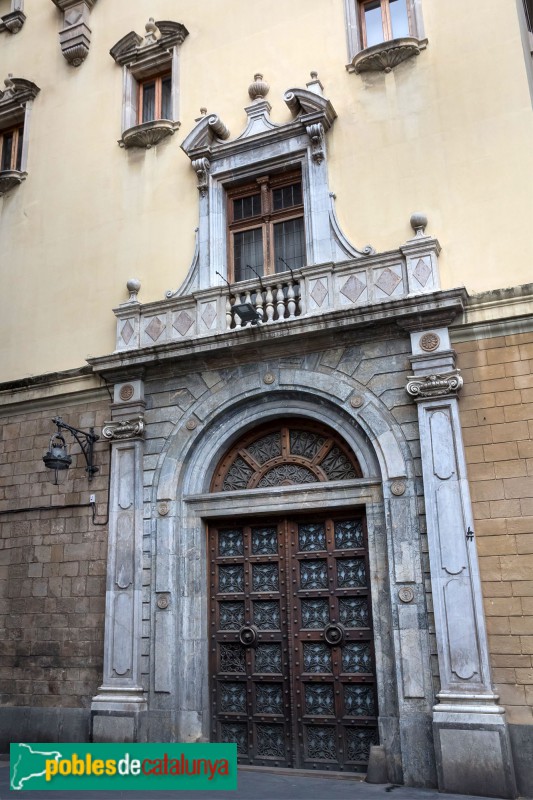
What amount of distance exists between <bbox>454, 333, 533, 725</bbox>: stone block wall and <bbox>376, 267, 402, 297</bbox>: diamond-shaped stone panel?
3.64ft

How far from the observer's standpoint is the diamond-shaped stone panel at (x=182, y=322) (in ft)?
34.5

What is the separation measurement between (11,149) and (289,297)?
7298 millimetres

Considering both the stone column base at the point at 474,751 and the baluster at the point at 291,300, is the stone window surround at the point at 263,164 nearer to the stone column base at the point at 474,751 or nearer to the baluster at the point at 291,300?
the baluster at the point at 291,300

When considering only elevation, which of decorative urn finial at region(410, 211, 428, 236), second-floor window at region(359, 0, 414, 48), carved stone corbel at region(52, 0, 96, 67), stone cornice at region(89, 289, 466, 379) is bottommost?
stone cornice at region(89, 289, 466, 379)

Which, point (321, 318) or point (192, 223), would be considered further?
point (192, 223)

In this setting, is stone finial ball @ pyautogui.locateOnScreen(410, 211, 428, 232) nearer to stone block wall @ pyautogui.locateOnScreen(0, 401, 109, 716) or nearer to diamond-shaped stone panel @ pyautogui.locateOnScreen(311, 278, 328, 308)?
diamond-shaped stone panel @ pyautogui.locateOnScreen(311, 278, 328, 308)

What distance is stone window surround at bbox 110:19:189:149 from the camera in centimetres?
1195

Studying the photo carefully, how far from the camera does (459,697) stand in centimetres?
775

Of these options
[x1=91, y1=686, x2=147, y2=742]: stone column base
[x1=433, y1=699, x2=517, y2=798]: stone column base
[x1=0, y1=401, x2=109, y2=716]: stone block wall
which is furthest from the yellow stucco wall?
[x1=91, y1=686, x2=147, y2=742]: stone column base

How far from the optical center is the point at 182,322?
10.6 metres

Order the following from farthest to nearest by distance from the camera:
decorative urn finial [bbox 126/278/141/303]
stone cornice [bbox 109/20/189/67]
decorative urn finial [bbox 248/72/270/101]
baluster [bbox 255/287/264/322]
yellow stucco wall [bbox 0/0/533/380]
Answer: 1. stone cornice [bbox 109/20/189/67]
2. decorative urn finial [bbox 126/278/141/303]
3. decorative urn finial [bbox 248/72/270/101]
4. baluster [bbox 255/287/264/322]
5. yellow stucco wall [bbox 0/0/533/380]

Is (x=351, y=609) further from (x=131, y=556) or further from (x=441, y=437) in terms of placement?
(x=131, y=556)

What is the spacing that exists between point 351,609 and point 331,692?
3.31 feet

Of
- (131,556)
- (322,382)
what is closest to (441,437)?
(322,382)
